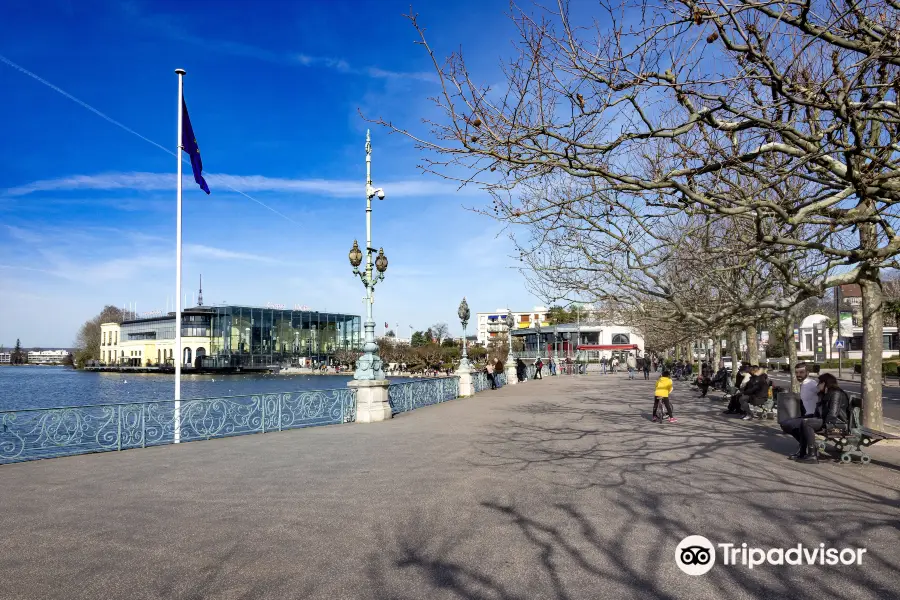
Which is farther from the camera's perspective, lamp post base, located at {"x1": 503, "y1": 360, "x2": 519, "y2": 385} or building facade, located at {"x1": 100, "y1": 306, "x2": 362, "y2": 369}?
building facade, located at {"x1": 100, "y1": 306, "x2": 362, "y2": 369}

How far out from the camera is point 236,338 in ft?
334

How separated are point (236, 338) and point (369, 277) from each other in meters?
88.5

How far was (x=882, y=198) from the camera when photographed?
823 centimetres

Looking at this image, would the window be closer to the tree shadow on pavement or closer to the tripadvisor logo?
the tree shadow on pavement

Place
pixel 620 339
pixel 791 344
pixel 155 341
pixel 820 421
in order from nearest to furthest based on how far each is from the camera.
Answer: pixel 820 421, pixel 791 344, pixel 155 341, pixel 620 339

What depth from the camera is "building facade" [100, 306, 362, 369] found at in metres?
101

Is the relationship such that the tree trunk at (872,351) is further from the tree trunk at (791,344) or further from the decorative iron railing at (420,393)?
the decorative iron railing at (420,393)

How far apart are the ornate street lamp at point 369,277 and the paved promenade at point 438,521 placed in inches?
251

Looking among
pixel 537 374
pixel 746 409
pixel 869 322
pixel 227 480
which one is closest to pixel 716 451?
pixel 869 322

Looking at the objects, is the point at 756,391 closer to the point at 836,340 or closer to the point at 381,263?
the point at 381,263

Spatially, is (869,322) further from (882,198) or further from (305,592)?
(305,592)

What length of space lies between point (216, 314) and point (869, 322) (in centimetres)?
9916

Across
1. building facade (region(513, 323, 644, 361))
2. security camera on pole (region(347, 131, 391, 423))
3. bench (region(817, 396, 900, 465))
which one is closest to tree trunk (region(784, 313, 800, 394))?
bench (region(817, 396, 900, 465))

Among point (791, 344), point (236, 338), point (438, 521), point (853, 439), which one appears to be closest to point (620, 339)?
point (236, 338)
